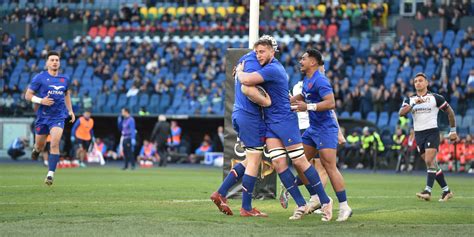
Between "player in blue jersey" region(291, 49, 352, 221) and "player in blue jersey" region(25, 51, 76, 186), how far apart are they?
7781 millimetres

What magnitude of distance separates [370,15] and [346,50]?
357 cm

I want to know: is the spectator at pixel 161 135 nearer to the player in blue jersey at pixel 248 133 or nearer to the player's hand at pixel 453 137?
the player's hand at pixel 453 137

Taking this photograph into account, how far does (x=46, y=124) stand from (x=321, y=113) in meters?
8.29

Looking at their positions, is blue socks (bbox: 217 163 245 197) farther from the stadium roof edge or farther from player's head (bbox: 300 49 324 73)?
the stadium roof edge

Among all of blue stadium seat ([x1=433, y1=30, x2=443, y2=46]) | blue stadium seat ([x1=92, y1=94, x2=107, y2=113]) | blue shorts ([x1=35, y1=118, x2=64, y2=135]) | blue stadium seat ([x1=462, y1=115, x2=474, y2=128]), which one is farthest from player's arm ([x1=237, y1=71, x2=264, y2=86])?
blue stadium seat ([x1=92, y1=94, x2=107, y2=113])

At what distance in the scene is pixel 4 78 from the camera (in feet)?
168

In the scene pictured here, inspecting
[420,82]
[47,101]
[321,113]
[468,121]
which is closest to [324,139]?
[321,113]

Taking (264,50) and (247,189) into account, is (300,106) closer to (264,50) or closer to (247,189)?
(264,50)

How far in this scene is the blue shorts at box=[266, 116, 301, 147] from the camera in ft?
48.1

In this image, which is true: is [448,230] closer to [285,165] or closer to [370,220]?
[370,220]

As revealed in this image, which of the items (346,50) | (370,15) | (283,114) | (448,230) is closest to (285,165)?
(283,114)

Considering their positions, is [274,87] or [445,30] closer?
[274,87]

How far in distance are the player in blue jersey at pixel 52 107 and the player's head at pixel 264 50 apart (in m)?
7.95

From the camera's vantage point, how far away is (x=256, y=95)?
14430 millimetres
